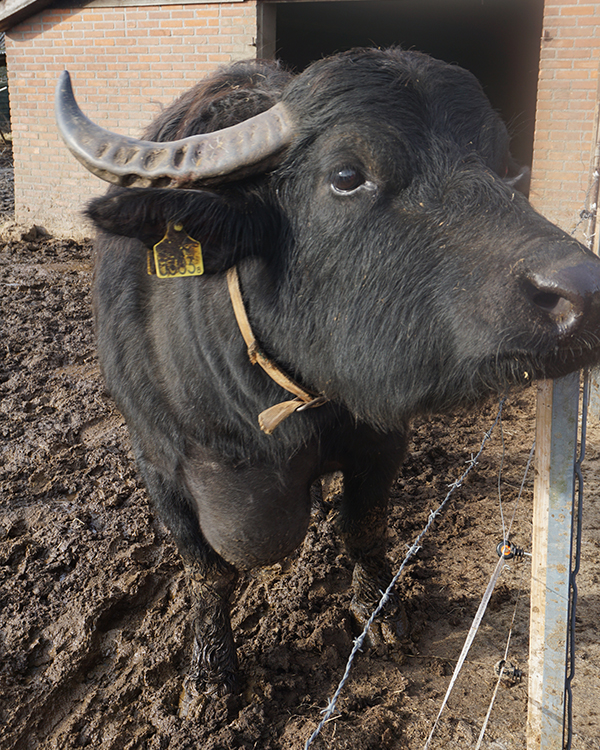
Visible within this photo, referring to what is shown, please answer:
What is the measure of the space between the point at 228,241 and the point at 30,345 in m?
3.73

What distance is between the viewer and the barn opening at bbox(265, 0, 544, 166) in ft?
26.2

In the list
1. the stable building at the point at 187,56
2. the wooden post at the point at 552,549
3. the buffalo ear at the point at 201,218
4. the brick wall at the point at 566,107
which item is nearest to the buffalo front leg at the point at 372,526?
the wooden post at the point at 552,549

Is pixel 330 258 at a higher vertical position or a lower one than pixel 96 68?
lower

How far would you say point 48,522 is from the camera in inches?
119

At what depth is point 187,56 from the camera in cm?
700

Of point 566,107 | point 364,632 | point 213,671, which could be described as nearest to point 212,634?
point 213,671

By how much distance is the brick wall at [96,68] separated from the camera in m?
6.85

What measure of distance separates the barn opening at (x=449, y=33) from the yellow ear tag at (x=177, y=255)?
6311 millimetres

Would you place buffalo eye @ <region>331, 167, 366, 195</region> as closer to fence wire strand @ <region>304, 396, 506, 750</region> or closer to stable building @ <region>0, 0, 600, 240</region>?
fence wire strand @ <region>304, 396, 506, 750</region>

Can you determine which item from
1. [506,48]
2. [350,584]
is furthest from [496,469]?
[506,48]

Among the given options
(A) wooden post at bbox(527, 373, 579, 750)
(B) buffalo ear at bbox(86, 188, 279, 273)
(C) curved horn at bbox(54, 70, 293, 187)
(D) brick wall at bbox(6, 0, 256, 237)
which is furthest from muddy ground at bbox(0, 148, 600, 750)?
(D) brick wall at bbox(6, 0, 256, 237)

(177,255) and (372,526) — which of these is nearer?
(177,255)

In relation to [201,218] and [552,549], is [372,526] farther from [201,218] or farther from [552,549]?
[201,218]

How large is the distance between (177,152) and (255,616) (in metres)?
1.95
